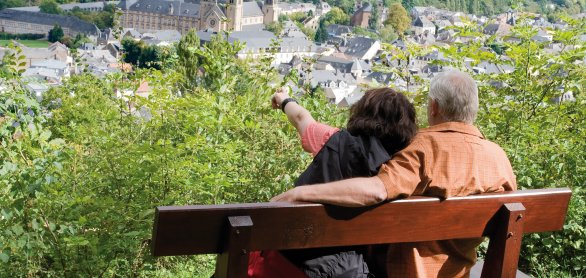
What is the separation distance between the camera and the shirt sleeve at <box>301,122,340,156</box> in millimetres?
2227

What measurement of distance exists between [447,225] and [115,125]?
2179 millimetres

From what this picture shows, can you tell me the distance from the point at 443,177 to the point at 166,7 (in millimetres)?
82619

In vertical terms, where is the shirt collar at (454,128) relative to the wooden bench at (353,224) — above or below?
above

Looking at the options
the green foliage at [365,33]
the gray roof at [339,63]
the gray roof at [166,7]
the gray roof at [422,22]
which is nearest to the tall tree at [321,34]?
the green foliage at [365,33]

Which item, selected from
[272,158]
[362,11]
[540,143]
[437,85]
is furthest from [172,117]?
[362,11]

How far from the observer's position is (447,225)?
6.45ft

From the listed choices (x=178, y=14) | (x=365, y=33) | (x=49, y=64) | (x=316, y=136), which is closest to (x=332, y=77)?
(x=49, y=64)

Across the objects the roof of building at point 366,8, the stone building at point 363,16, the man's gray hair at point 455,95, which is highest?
the man's gray hair at point 455,95

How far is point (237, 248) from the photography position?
1679mm

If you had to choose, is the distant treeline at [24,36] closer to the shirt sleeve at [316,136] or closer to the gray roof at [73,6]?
the gray roof at [73,6]

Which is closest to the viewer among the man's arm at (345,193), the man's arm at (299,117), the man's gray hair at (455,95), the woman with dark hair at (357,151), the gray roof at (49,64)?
the man's arm at (345,193)

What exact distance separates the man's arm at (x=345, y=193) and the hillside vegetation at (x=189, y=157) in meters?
0.77

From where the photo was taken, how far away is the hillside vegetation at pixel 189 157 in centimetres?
251

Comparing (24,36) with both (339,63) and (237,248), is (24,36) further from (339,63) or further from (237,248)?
(237,248)
